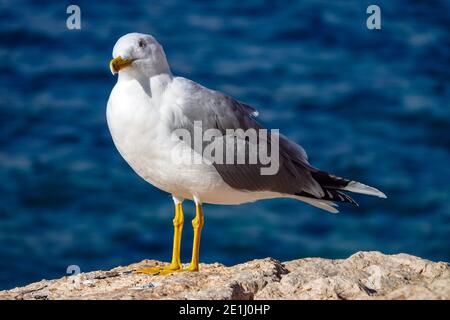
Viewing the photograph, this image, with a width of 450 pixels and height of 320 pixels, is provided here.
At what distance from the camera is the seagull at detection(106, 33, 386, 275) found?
7602 mm

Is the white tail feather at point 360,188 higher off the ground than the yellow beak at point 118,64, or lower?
lower

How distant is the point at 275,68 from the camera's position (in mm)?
21422

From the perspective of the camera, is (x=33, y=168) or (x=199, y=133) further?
(x=33, y=168)

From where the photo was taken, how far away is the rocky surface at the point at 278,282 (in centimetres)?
653

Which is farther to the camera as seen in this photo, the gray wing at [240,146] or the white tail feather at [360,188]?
the white tail feather at [360,188]

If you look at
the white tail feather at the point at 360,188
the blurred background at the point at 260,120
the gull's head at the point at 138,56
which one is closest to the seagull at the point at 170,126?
the gull's head at the point at 138,56

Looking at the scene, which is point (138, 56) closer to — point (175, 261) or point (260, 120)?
point (175, 261)

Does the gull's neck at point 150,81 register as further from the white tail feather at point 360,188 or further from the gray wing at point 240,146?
the white tail feather at point 360,188

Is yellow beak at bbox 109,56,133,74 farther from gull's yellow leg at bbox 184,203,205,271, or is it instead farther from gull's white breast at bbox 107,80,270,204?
gull's yellow leg at bbox 184,203,205,271

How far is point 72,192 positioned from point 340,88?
602cm

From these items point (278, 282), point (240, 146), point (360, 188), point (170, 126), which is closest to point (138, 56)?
point (170, 126)

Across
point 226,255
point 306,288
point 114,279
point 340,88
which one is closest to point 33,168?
point 226,255

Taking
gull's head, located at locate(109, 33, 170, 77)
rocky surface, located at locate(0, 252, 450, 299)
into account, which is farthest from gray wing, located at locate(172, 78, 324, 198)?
rocky surface, located at locate(0, 252, 450, 299)
